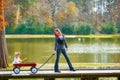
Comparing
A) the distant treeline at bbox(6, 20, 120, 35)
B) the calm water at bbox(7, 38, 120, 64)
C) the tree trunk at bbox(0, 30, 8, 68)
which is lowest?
the distant treeline at bbox(6, 20, 120, 35)

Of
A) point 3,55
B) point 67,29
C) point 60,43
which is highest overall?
point 60,43

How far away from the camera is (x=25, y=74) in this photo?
48.1ft

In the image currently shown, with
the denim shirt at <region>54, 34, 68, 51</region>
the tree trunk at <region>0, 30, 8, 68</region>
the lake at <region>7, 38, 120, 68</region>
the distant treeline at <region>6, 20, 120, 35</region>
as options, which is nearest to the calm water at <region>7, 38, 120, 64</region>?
the lake at <region>7, 38, 120, 68</region>

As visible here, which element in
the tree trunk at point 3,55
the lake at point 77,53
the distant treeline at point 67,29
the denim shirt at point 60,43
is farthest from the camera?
the distant treeline at point 67,29

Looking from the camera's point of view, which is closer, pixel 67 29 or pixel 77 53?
pixel 77 53

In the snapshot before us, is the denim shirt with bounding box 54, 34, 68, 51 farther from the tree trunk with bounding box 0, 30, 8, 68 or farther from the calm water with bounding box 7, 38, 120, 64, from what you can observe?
the calm water with bounding box 7, 38, 120, 64

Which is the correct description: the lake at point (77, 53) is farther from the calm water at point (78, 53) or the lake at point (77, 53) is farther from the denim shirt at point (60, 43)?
the denim shirt at point (60, 43)

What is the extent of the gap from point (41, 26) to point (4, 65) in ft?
220

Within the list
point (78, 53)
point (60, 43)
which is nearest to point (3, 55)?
point (60, 43)

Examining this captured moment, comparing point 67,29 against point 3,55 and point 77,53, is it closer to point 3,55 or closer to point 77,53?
point 77,53

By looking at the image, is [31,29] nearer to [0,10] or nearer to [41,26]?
[41,26]

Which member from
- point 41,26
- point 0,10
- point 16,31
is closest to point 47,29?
point 41,26


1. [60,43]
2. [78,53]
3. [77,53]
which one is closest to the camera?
[60,43]

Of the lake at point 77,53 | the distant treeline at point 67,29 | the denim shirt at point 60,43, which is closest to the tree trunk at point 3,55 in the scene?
the lake at point 77,53
